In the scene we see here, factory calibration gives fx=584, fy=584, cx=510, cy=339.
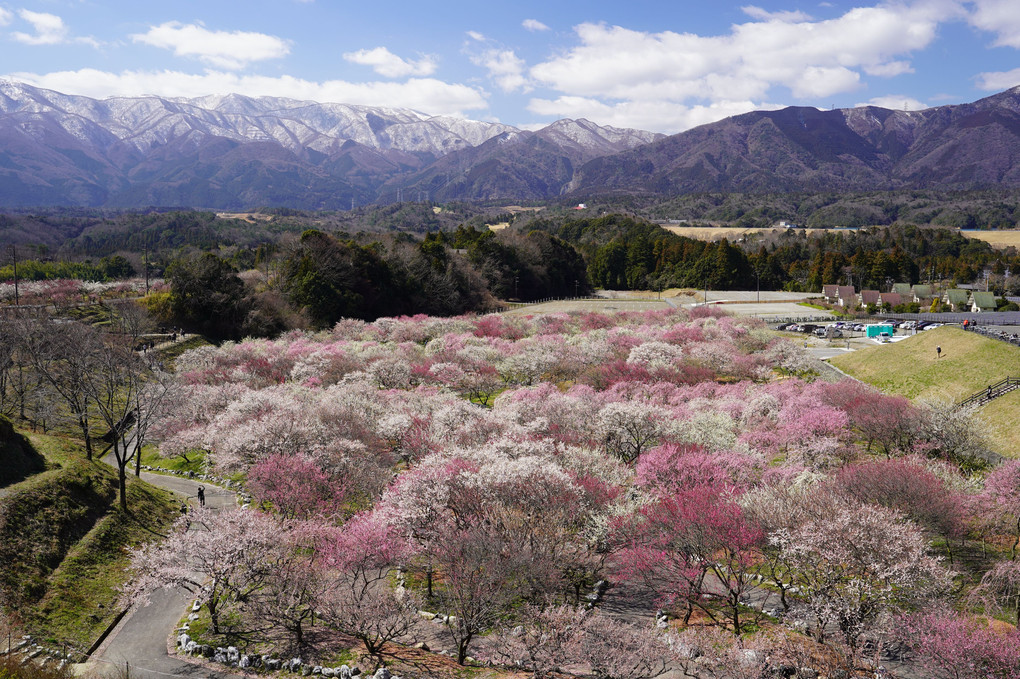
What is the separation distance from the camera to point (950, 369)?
40.0 m

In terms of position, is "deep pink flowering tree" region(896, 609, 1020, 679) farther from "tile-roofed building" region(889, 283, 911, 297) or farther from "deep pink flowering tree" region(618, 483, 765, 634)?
"tile-roofed building" region(889, 283, 911, 297)

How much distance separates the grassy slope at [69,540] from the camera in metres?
17.4

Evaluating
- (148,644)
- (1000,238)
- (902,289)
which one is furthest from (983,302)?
(1000,238)

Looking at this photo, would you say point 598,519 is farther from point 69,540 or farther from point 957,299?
point 957,299

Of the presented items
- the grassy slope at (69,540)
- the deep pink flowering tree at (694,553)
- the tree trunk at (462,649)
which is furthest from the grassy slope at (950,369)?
the grassy slope at (69,540)

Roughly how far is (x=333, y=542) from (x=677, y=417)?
18.1m

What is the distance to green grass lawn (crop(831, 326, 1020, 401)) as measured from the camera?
3722 centimetres

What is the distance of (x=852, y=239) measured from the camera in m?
148

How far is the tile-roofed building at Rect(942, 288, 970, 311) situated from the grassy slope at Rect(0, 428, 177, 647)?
104133 millimetres

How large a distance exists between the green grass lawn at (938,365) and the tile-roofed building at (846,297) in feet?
149

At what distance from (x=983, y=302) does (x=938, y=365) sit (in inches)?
2310

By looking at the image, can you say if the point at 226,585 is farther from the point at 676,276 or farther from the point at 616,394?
the point at 676,276

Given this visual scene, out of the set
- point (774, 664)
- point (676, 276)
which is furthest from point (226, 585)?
point (676, 276)

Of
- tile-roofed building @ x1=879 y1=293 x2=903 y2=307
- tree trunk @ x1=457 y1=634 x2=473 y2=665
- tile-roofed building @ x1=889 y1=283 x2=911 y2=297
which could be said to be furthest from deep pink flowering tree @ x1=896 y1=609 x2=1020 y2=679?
tile-roofed building @ x1=889 y1=283 x2=911 y2=297
